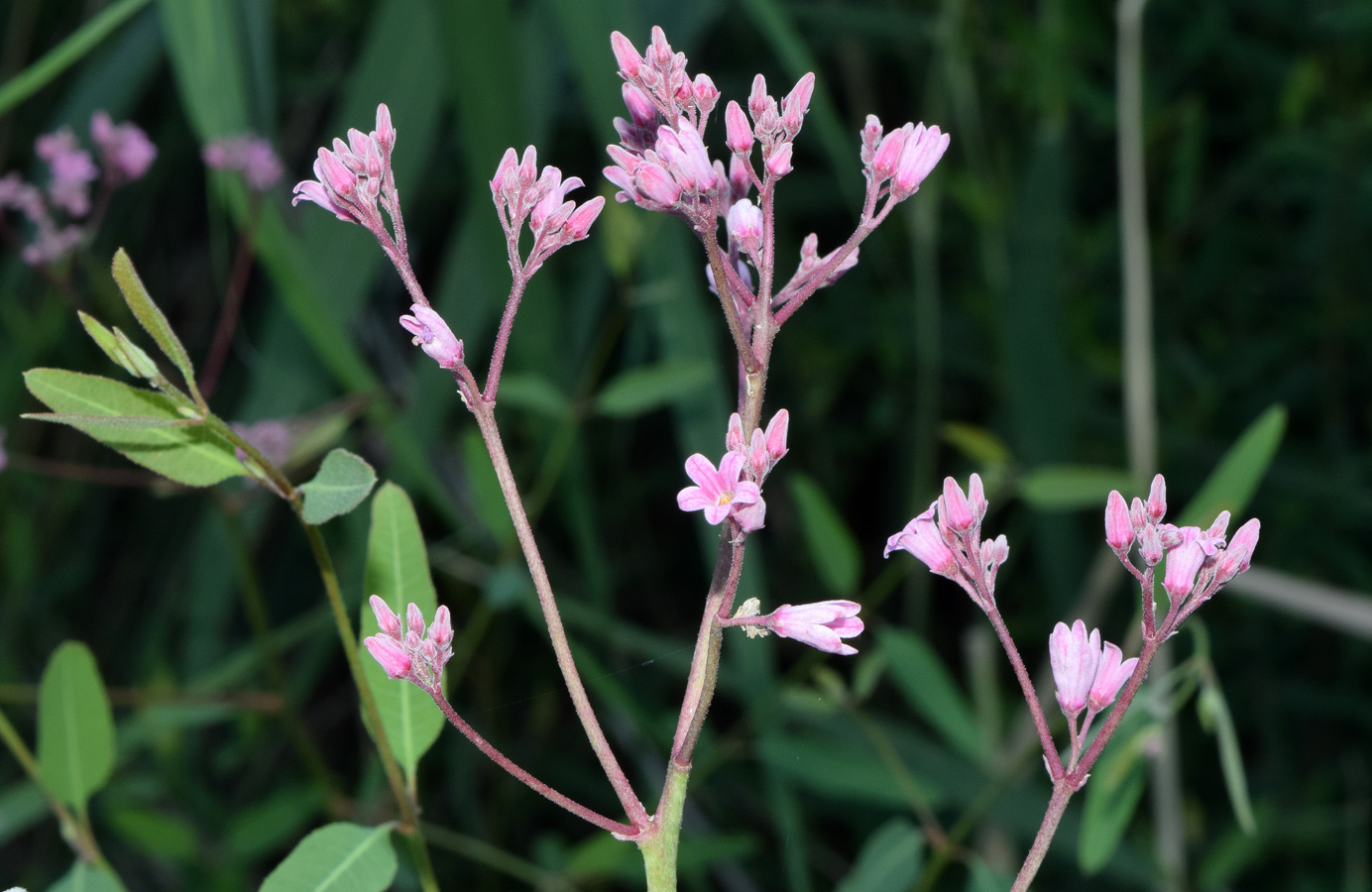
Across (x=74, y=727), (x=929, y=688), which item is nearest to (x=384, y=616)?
(x=74, y=727)

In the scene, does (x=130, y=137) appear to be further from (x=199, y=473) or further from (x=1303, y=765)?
(x=1303, y=765)

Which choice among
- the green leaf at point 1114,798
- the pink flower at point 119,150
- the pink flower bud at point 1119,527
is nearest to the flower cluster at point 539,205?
the pink flower bud at point 1119,527

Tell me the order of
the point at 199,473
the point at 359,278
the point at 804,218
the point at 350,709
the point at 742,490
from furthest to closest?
the point at 804,218 < the point at 350,709 < the point at 359,278 < the point at 199,473 < the point at 742,490

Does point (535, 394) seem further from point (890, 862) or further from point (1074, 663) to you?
point (1074, 663)

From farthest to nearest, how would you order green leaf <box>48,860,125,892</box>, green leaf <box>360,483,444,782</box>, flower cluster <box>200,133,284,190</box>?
1. flower cluster <box>200,133,284,190</box>
2. green leaf <box>48,860,125,892</box>
3. green leaf <box>360,483,444,782</box>

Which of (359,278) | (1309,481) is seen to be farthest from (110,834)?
(1309,481)

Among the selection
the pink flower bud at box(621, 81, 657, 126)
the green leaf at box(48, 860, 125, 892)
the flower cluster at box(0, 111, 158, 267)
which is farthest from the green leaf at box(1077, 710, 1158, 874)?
the flower cluster at box(0, 111, 158, 267)

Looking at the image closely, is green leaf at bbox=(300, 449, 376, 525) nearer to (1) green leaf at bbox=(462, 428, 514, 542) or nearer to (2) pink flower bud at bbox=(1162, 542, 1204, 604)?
(2) pink flower bud at bbox=(1162, 542, 1204, 604)
